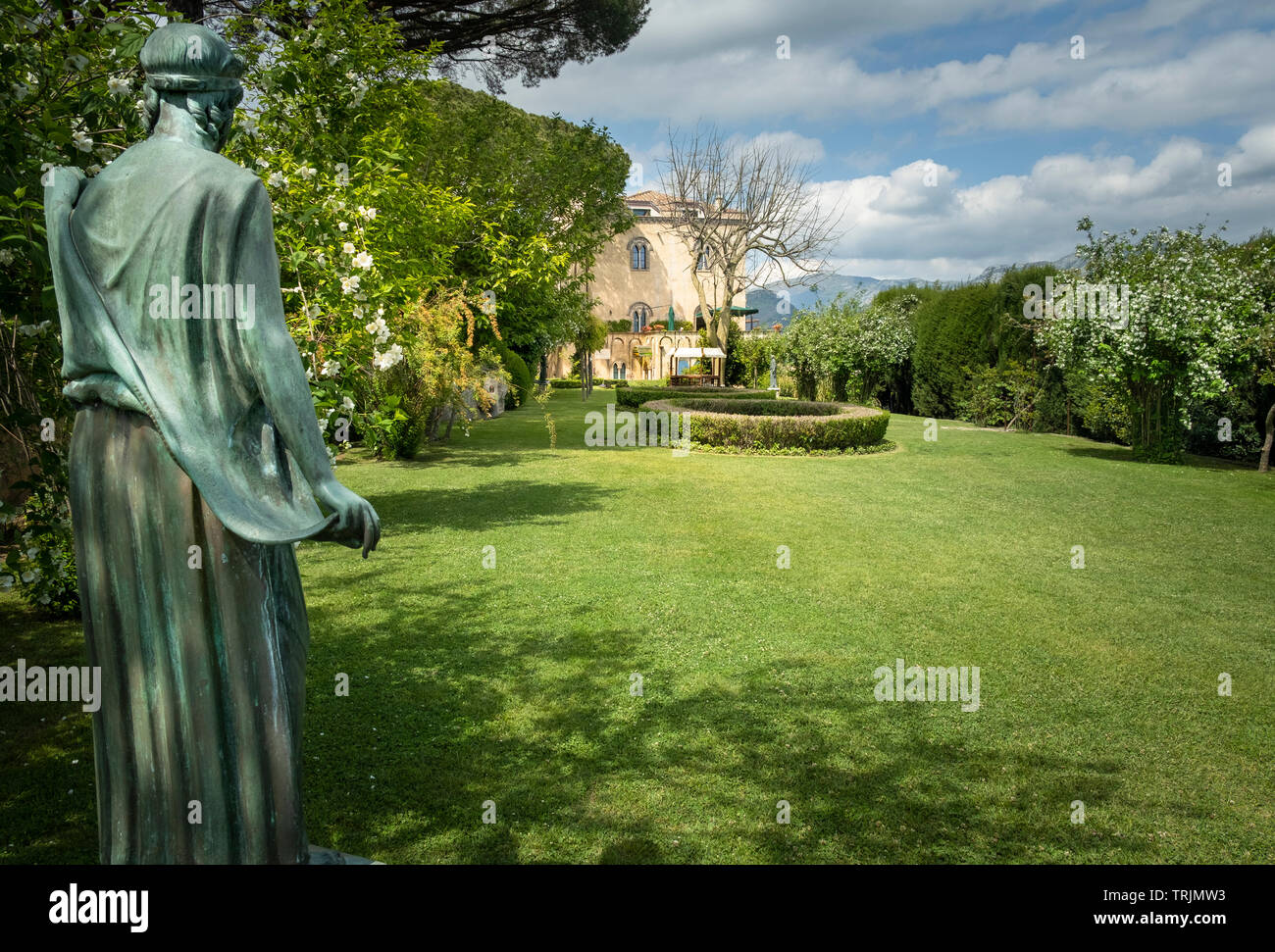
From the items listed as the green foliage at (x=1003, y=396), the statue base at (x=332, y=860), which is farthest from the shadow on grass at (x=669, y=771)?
the green foliage at (x=1003, y=396)

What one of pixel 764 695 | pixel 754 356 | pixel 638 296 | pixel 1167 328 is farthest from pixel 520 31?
pixel 638 296

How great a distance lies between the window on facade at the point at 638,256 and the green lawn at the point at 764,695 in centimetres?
4931

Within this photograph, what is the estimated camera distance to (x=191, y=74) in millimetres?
1877

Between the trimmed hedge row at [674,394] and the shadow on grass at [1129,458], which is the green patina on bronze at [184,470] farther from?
the trimmed hedge row at [674,394]

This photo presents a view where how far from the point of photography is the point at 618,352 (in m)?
54.1

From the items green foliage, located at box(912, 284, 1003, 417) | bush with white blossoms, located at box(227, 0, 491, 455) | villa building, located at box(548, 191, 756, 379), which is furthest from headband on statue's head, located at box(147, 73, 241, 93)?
villa building, located at box(548, 191, 756, 379)

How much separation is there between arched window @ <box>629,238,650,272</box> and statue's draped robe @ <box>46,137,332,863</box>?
57.6 m

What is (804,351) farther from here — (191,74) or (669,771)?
→ (191,74)

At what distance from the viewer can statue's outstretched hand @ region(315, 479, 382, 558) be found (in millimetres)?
1838

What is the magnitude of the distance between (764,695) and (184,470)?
4078 millimetres

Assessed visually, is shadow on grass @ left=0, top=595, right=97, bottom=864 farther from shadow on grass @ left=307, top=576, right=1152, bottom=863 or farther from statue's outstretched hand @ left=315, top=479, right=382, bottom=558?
statue's outstretched hand @ left=315, top=479, right=382, bottom=558

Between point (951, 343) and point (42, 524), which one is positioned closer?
point (42, 524)

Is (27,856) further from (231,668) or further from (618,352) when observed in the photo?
(618,352)

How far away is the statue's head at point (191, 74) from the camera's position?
1.85 metres
